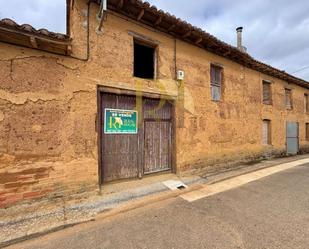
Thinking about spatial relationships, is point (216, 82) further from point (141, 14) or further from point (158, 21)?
point (141, 14)

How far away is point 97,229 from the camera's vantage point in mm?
3713

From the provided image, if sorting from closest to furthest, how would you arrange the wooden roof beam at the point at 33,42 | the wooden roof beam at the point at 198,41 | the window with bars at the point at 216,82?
the wooden roof beam at the point at 33,42 < the wooden roof beam at the point at 198,41 < the window with bars at the point at 216,82

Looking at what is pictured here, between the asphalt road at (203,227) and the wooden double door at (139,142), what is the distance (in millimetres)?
1492

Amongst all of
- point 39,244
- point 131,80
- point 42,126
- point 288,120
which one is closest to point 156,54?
point 131,80

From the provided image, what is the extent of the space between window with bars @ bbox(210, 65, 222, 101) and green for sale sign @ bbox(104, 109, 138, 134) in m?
3.74

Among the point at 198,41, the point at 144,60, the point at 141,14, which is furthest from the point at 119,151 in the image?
the point at 198,41

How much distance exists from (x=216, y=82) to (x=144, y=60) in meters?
3.16

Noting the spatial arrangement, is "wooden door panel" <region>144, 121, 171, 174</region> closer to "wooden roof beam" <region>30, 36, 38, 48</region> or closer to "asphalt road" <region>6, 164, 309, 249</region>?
"asphalt road" <region>6, 164, 309, 249</region>

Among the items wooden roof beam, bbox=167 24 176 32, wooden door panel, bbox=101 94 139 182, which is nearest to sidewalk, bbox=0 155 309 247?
wooden door panel, bbox=101 94 139 182

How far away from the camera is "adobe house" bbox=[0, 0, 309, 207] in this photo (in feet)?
13.6

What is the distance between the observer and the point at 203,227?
374cm

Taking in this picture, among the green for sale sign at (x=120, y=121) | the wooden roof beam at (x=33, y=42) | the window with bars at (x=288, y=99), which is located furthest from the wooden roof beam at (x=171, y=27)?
the window with bars at (x=288, y=99)

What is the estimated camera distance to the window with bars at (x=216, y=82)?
8273mm

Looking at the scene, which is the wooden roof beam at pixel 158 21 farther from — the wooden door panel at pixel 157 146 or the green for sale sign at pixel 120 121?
the wooden door panel at pixel 157 146
